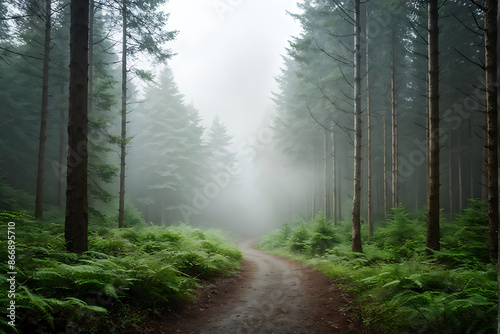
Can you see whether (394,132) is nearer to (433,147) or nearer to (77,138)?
(433,147)

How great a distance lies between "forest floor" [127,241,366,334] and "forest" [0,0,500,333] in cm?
30

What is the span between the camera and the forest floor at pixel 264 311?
4.14m

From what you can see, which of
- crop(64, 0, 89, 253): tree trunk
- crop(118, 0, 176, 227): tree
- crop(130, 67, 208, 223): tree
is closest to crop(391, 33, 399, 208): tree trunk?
crop(118, 0, 176, 227): tree

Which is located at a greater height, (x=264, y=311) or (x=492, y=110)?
(x=492, y=110)

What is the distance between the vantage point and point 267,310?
5.11 m

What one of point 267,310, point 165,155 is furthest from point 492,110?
point 165,155

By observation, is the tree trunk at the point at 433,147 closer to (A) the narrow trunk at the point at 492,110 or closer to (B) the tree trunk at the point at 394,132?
(A) the narrow trunk at the point at 492,110

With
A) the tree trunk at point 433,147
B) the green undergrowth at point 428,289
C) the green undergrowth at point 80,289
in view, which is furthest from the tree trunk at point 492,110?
the green undergrowth at point 80,289

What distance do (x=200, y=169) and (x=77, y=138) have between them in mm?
25050

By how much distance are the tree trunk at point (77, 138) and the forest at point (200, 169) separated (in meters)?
0.03

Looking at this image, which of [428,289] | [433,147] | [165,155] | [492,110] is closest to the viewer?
[428,289]

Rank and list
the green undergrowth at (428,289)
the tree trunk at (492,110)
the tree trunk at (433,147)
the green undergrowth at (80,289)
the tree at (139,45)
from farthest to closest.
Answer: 1. the tree at (139,45)
2. the tree trunk at (433,147)
3. the tree trunk at (492,110)
4. the green undergrowth at (428,289)
5. the green undergrowth at (80,289)

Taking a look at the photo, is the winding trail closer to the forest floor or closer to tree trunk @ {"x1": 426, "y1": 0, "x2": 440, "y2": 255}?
the forest floor

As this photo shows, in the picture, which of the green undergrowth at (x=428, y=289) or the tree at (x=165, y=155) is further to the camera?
the tree at (x=165, y=155)
